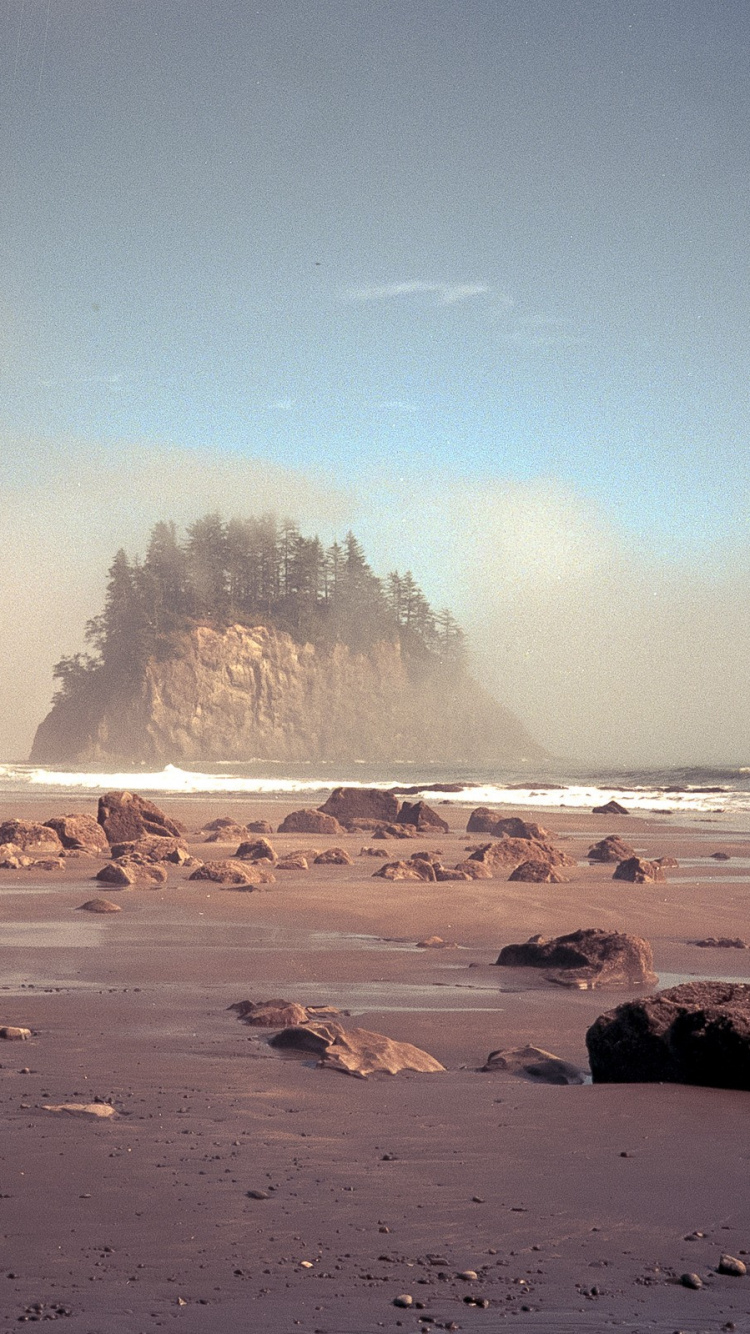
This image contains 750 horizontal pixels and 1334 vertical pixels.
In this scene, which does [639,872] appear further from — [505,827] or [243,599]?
[243,599]

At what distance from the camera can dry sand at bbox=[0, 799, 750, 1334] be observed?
3.01 m

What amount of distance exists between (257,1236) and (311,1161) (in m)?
0.72

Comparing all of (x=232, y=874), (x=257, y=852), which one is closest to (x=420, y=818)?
(x=257, y=852)

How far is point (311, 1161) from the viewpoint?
4.09 metres

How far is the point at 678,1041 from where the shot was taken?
5.21m

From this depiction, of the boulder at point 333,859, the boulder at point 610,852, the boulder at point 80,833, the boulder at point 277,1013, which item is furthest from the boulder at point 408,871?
the boulder at point 277,1013

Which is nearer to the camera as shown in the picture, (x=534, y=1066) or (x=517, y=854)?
(x=534, y=1066)

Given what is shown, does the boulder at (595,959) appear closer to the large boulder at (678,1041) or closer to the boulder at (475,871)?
the large boulder at (678,1041)

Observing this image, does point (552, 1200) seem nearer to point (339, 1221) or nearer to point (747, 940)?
point (339, 1221)

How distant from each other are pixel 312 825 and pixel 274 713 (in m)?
69.6

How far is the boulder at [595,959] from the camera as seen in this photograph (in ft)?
26.3

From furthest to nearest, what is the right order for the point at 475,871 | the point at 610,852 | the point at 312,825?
the point at 312,825 < the point at 610,852 < the point at 475,871

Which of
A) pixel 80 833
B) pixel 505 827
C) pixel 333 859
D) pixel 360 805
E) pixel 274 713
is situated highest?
pixel 274 713

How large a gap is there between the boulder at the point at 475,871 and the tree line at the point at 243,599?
77.2 m
